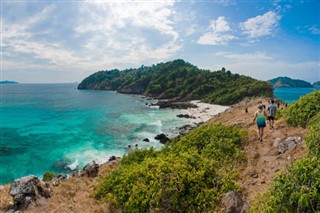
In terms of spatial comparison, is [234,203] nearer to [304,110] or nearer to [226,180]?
[226,180]

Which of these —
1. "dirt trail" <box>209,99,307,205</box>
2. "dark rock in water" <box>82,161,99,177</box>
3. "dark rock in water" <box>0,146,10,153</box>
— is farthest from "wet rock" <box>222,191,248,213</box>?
"dark rock in water" <box>0,146,10,153</box>

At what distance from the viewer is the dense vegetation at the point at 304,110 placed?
11.3m

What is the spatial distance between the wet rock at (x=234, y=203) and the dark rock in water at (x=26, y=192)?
7.30m

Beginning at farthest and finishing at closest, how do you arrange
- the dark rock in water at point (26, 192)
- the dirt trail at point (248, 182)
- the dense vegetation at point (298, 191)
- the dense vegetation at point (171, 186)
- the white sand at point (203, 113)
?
the white sand at point (203, 113), the dark rock in water at point (26, 192), the dirt trail at point (248, 182), the dense vegetation at point (171, 186), the dense vegetation at point (298, 191)

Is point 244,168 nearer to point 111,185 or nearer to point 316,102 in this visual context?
point 111,185

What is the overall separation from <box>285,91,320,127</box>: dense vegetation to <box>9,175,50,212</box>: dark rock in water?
44.4 ft

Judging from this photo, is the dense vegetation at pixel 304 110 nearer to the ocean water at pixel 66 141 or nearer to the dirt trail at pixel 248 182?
the dirt trail at pixel 248 182

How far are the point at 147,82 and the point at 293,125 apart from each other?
13055 centimetres

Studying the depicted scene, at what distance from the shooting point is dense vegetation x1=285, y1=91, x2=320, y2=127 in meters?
11.3

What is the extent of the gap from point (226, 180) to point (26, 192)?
766 cm

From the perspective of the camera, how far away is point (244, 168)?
29.2ft

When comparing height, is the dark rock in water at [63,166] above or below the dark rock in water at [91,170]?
below

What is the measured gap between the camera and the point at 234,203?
571cm

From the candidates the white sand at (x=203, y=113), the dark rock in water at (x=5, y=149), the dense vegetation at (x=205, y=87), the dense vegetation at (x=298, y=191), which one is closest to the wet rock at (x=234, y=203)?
the dense vegetation at (x=298, y=191)
